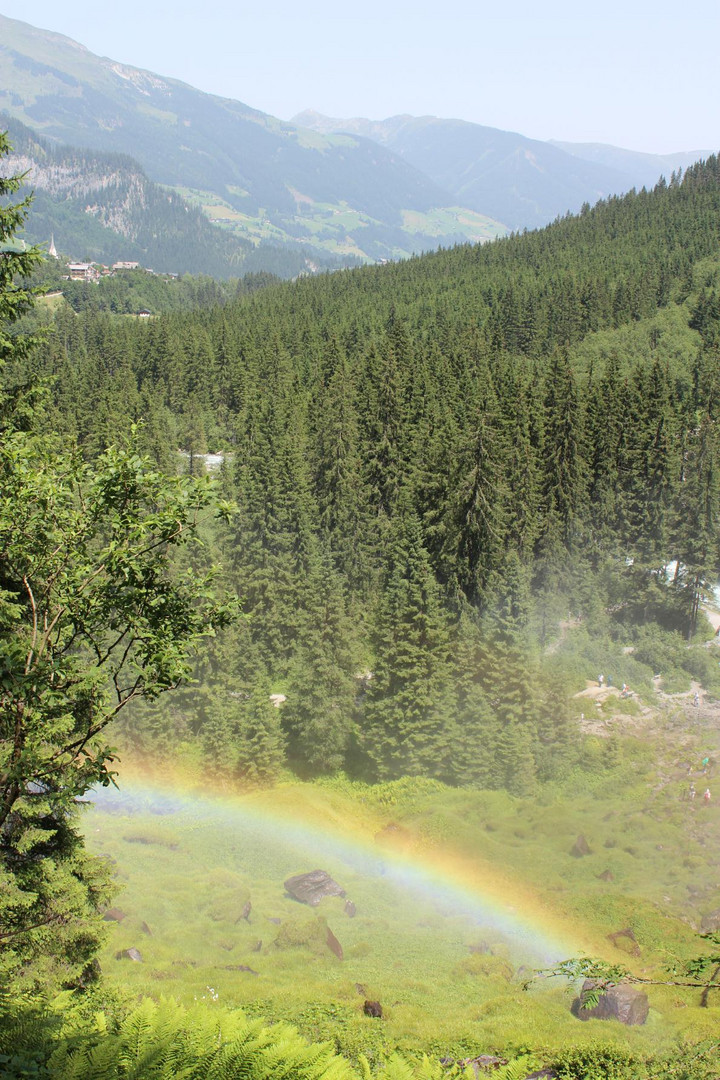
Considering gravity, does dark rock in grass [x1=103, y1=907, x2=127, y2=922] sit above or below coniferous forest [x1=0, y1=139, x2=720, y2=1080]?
below

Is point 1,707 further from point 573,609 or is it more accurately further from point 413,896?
point 573,609

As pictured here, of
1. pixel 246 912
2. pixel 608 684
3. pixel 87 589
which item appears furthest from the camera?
pixel 608 684

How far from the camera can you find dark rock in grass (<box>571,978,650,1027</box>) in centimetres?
2246

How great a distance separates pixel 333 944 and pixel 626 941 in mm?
10671

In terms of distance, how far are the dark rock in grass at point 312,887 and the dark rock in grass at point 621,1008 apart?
38.9 ft

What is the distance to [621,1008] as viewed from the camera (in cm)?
2266

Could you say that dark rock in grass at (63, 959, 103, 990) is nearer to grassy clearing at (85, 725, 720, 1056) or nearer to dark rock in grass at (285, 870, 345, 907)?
grassy clearing at (85, 725, 720, 1056)

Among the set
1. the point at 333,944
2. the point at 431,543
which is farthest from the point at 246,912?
the point at 431,543

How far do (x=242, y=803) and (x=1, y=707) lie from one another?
33.9 meters

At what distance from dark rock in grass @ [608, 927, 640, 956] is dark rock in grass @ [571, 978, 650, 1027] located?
489 cm

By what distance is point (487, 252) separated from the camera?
152750 millimetres

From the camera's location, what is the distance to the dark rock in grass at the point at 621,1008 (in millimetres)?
22461

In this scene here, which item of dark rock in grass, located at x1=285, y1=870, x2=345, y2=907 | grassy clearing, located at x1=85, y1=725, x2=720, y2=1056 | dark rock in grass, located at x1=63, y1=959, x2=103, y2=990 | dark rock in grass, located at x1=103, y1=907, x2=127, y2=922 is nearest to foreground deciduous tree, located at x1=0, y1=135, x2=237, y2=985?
dark rock in grass, located at x1=63, y1=959, x2=103, y2=990

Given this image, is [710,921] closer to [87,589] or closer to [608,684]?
[608,684]
